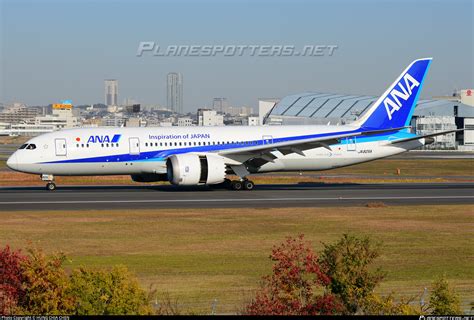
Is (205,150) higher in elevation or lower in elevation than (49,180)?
higher

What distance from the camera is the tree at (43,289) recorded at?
50.3 ft

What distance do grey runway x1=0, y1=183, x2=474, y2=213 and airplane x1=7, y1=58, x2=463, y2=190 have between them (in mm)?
1378

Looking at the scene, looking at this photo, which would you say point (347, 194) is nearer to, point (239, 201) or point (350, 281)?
point (239, 201)

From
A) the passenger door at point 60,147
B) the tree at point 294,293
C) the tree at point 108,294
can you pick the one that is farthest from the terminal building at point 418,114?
the tree at point 108,294

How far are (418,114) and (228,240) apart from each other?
121 metres

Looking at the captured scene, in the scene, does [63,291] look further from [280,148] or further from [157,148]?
[157,148]

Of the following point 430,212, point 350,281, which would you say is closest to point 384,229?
point 430,212

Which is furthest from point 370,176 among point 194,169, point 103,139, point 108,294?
point 108,294

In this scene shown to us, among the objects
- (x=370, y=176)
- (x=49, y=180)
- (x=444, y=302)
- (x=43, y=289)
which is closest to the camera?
(x=43, y=289)

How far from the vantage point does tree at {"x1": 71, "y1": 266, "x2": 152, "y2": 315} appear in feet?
49.3

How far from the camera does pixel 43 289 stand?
1555cm

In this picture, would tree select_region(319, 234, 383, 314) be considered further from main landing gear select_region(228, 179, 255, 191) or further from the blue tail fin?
the blue tail fin

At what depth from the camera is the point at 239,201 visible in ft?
142

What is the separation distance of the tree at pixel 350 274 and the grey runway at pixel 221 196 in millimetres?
22873
